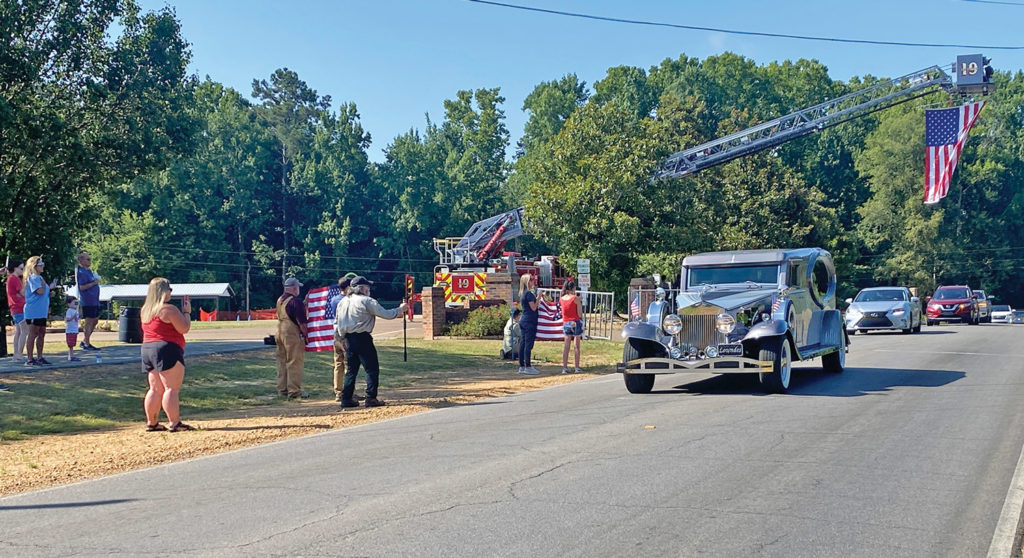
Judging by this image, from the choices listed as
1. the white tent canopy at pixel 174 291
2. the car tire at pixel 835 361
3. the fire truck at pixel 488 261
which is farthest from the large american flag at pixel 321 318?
the white tent canopy at pixel 174 291

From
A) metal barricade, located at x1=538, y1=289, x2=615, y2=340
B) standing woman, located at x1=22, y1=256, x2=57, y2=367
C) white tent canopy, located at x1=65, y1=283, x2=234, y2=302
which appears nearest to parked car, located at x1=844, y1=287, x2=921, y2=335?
metal barricade, located at x1=538, y1=289, x2=615, y2=340

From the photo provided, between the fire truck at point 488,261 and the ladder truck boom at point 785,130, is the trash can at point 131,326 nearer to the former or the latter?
the fire truck at point 488,261

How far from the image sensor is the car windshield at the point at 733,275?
51.0 feet

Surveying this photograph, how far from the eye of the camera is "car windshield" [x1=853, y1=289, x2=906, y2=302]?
3294 centimetres

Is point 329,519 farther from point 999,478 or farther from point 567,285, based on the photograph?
point 567,285

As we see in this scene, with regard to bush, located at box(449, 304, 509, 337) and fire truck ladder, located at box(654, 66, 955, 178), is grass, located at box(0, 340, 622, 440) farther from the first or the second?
fire truck ladder, located at box(654, 66, 955, 178)

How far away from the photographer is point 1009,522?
6523 mm

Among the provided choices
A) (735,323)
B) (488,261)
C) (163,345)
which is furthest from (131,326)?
(488,261)

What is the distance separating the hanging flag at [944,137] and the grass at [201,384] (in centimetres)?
2922

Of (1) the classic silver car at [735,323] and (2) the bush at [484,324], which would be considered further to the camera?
(2) the bush at [484,324]

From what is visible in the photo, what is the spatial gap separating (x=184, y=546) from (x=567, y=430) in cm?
534

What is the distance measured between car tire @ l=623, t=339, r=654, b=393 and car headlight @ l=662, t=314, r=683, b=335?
1.65ft

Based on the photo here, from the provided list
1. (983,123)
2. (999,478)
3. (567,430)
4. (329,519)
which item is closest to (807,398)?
(567,430)

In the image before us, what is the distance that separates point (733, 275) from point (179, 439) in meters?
9.17
